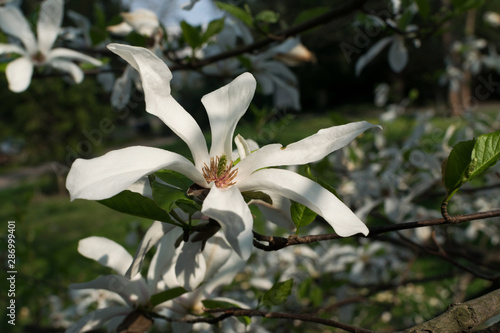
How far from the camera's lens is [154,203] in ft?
1.47

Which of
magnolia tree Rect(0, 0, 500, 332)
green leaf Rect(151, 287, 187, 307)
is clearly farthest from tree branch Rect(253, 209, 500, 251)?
green leaf Rect(151, 287, 187, 307)

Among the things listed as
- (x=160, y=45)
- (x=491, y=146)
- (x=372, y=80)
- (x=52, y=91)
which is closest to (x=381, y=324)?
(x=160, y=45)

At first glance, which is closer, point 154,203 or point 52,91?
point 154,203

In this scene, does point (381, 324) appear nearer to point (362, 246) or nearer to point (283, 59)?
point (362, 246)

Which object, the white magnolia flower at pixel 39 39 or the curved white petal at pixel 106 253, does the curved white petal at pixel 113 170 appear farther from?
the white magnolia flower at pixel 39 39

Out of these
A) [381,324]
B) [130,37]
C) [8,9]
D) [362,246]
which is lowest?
[381,324]

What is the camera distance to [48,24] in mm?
1219

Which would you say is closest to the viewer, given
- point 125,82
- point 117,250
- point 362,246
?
point 117,250

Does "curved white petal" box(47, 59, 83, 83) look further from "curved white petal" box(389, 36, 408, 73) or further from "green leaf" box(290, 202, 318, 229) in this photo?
"curved white petal" box(389, 36, 408, 73)

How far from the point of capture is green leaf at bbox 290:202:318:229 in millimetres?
530

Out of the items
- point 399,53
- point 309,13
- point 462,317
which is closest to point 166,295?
point 462,317

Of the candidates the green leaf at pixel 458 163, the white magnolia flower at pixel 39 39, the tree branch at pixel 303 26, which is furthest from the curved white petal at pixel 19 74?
the green leaf at pixel 458 163

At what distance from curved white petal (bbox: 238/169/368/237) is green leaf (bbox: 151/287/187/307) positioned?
26 centimetres

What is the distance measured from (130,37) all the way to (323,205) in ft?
2.97
